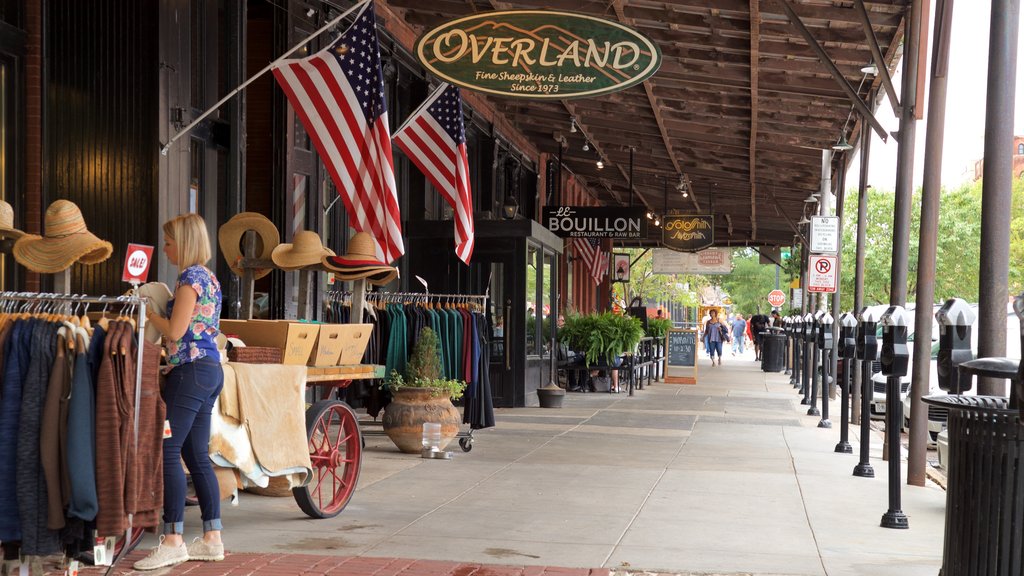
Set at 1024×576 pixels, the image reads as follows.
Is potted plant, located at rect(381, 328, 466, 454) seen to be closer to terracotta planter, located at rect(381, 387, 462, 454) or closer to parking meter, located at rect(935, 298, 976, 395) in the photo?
terracotta planter, located at rect(381, 387, 462, 454)

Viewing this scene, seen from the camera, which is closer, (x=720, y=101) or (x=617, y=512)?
(x=617, y=512)

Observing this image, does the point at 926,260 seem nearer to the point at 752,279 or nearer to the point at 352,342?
the point at 352,342

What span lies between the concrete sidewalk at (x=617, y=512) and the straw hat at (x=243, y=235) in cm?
183

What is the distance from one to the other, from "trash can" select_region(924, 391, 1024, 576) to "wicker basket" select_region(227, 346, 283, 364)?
4070mm

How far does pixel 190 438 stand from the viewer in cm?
582

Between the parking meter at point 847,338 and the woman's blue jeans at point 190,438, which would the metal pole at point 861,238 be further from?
the woman's blue jeans at point 190,438

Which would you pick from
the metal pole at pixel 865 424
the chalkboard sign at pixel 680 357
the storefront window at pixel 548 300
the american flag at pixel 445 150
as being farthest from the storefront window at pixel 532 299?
the chalkboard sign at pixel 680 357

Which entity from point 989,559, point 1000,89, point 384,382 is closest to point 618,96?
point 384,382

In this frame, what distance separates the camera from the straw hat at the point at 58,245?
227 inches

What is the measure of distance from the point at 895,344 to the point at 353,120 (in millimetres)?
4969

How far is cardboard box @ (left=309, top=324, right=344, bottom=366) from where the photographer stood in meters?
7.65

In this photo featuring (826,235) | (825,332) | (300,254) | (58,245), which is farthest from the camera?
(826,235)

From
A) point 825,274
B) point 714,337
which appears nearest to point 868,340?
point 825,274

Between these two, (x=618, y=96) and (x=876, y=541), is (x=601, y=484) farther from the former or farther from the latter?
(x=618, y=96)
